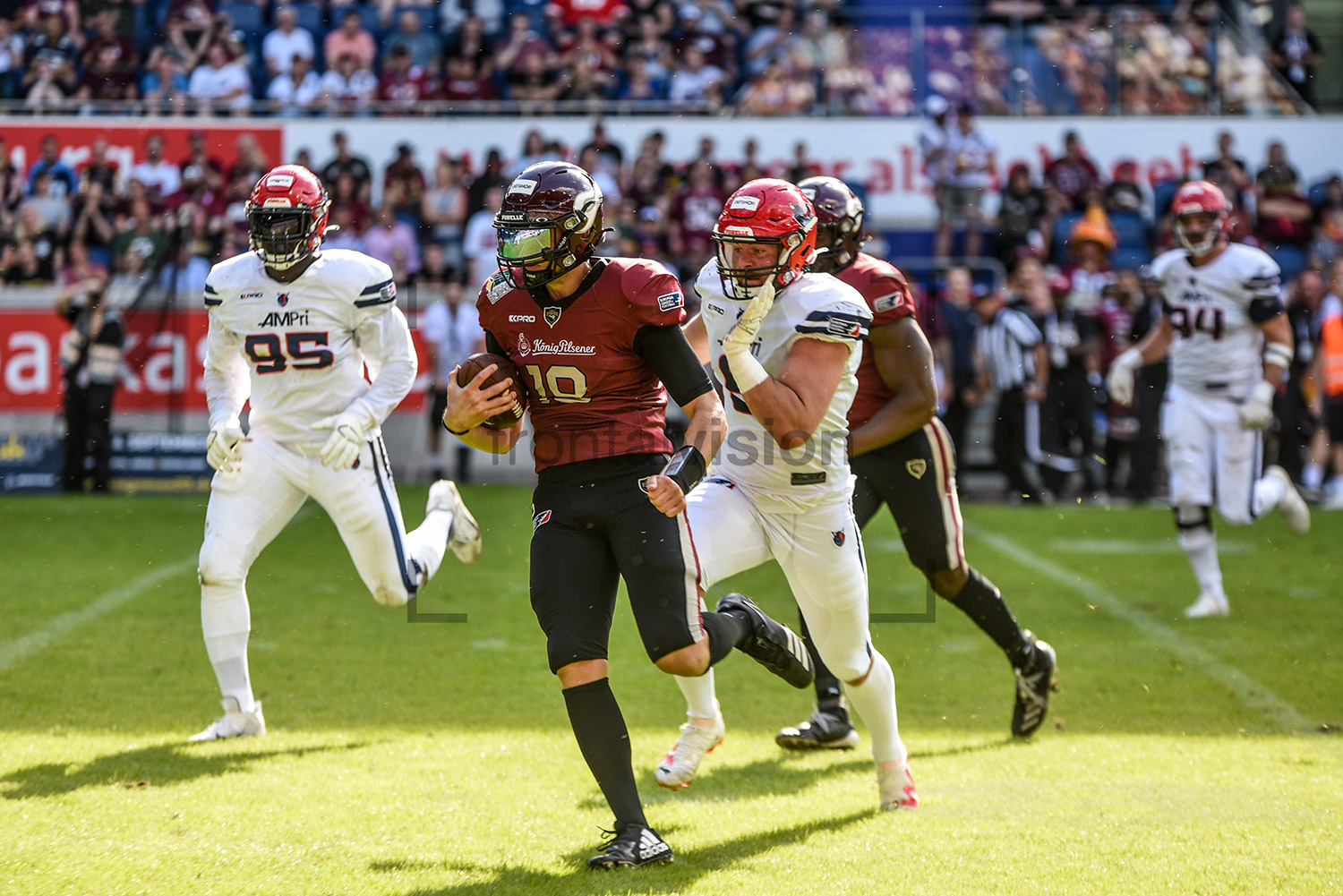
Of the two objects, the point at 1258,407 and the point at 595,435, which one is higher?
the point at 595,435

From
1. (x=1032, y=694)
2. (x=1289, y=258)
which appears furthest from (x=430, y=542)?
(x=1289, y=258)

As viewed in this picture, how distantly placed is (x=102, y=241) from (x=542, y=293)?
439 inches

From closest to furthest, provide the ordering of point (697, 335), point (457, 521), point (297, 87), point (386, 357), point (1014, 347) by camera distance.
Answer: point (697, 335) < point (386, 357) < point (457, 521) < point (1014, 347) < point (297, 87)

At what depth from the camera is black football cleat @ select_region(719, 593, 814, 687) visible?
4.12m

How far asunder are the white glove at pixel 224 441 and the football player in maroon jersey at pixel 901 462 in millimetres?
2183

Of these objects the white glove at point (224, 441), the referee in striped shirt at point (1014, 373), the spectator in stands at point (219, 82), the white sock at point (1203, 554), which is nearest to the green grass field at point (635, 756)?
the white sock at point (1203, 554)

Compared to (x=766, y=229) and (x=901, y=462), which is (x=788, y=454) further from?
(x=901, y=462)

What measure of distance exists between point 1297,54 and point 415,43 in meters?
10.00

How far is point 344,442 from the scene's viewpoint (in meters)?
4.94

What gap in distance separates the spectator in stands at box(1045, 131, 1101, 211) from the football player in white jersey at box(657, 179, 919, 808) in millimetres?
11176

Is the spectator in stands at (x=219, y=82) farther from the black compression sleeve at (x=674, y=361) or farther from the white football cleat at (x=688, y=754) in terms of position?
the black compression sleeve at (x=674, y=361)

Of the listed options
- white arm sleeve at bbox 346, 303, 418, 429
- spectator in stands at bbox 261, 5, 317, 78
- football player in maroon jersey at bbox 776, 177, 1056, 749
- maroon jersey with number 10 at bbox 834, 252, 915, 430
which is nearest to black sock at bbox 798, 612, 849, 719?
football player in maroon jersey at bbox 776, 177, 1056, 749

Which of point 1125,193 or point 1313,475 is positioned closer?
point 1313,475

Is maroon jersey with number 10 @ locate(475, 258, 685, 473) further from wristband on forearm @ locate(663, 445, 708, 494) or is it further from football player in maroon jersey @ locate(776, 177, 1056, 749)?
football player in maroon jersey @ locate(776, 177, 1056, 749)
